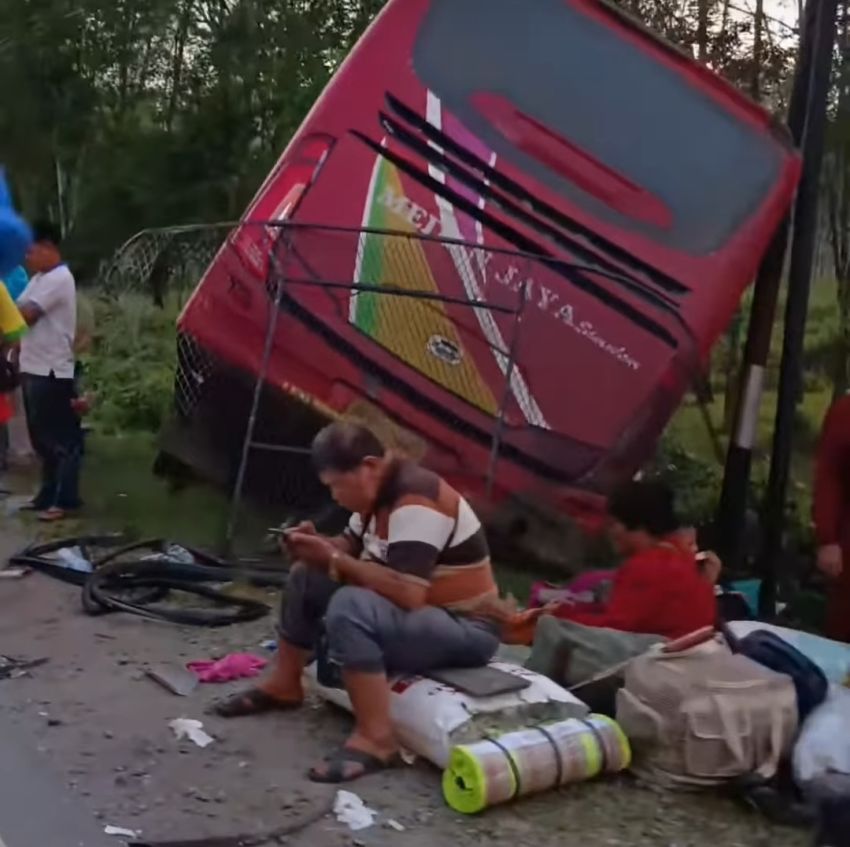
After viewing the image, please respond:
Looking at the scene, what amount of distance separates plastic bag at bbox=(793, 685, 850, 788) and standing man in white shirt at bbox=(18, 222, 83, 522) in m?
4.60

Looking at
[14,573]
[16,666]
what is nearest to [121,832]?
[16,666]

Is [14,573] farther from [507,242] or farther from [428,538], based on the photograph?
→ [428,538]

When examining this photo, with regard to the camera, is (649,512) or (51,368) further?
(51,368)

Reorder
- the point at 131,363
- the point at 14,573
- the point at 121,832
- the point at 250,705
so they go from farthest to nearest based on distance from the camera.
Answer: the point at 131,363
the point at 14,573
the point at 250,705
the point at 121,832

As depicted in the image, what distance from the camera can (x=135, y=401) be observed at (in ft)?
35.7

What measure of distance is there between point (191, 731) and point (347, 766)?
62cm

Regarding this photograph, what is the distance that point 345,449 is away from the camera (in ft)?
14.0

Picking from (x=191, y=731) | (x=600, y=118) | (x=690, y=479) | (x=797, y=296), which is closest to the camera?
(x=191, y=731)

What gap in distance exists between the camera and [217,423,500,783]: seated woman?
4.27 m

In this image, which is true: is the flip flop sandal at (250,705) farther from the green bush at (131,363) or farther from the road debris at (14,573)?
the green bush at (131,363)

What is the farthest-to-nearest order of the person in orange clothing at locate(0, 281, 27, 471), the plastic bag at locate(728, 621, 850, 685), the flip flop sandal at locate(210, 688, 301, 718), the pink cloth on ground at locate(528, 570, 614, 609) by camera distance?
1. the person in orange clothing at locate(0, 281, 27, 471)
2. the pink cloth on ground at locate(528, 570, 614, 609)
3. the plastic bag at locate(728, 621, 850, 685)
4. the flip flop sandal at locate(210, 688, 301, 718)

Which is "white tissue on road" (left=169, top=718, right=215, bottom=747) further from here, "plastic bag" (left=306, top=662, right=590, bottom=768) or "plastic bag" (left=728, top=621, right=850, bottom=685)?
"plastic bag" (left=728, top=621, right=850, bottom=685)

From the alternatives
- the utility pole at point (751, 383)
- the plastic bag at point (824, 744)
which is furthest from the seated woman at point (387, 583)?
the utility pole at point (751, 383)

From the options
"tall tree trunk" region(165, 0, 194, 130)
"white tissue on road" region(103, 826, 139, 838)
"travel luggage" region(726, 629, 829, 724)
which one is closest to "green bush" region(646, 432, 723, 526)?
"travel luggage" region(726, 629, 829, 724)
